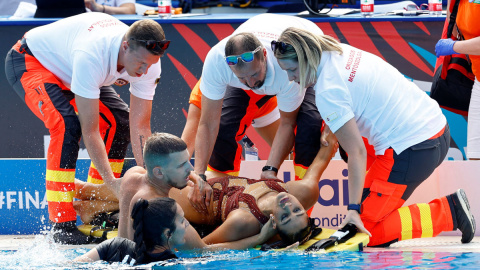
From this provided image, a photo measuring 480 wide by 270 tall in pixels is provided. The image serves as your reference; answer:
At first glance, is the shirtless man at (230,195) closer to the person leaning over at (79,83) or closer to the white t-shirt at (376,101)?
the person leaning over at (79,83)

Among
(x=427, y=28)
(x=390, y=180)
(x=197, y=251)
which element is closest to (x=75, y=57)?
(x=197, y=251)

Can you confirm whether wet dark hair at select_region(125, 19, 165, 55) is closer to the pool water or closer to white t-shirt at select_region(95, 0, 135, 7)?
the pool water

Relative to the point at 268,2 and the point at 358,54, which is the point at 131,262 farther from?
the point at 268,2

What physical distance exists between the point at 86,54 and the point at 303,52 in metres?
1.43

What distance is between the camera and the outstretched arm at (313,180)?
4.77 meters

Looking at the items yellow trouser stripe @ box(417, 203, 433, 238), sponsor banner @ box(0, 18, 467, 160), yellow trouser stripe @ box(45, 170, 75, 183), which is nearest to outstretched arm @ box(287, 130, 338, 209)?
yellow trouser stripe @ box(417, 203, 433, 238)

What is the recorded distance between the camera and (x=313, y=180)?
4.83m

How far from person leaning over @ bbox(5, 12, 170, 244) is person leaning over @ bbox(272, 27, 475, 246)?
1000 millimetres

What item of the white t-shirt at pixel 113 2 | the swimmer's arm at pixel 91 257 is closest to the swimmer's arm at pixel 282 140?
the swimmer's arm at pixel 91 257

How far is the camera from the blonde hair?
4137mm

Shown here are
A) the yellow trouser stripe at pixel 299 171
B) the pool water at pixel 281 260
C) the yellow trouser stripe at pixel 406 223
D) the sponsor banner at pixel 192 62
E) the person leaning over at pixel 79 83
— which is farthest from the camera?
the sponsor banner at pixel 192 62

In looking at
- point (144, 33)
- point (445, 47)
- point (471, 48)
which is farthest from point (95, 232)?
point (471, 48)

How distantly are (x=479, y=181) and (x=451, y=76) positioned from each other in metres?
0.83

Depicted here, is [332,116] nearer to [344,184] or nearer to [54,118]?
[344,184]
